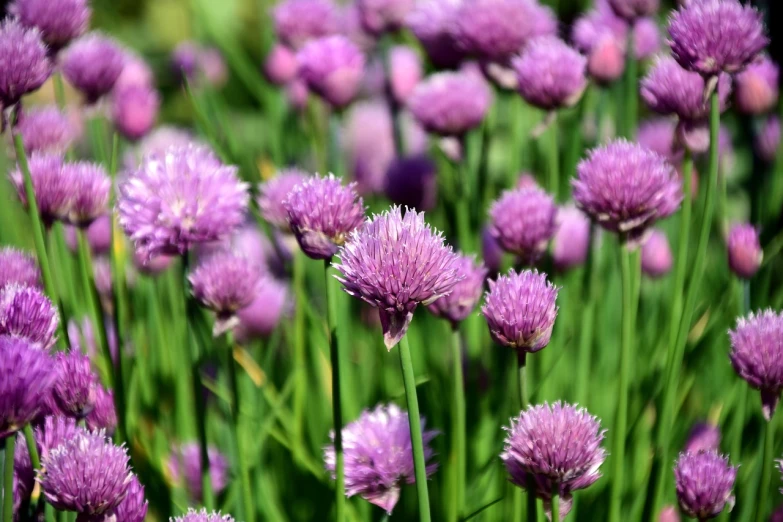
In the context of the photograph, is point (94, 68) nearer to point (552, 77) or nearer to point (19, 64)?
point (19, 64)

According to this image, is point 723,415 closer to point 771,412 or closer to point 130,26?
point 771,412

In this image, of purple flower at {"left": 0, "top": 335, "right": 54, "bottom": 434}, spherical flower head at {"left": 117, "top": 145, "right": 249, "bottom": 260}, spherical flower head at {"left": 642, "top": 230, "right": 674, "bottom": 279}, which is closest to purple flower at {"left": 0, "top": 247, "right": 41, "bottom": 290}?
spherical flower head at {"left": 117, "top": 145, "right": 249, "bottom": 260}

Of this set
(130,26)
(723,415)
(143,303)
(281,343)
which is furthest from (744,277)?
(130,26)

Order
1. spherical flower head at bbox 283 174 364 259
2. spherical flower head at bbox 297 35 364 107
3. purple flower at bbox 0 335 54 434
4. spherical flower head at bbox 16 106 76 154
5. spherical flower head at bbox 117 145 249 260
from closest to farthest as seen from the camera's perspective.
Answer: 1. purple flower at bbox 0 335 54 434
2. spherical flower head at bbox 283 174 364 259
3. spherical flower head at bbox 117 145 249 260
4. spherical flower head at bbox 16 106 76 154
5. spherical flower head at bbox 297 35 364 107

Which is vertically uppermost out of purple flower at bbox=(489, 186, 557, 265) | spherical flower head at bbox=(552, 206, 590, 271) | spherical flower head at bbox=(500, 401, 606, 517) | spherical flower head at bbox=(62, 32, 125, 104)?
spherical flower head at bbox=(62, 32, 125, 104)

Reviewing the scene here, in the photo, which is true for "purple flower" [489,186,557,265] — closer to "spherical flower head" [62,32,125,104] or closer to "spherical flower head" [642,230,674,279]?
"spherical flower head" [642,230,674,279]

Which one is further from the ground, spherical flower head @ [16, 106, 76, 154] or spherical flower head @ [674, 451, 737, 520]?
spherical flower head @ [16, 106, 76, 154]

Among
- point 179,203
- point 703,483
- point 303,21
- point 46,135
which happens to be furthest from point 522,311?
point 303,21

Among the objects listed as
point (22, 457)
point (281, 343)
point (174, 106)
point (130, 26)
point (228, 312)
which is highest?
point (130, 26)
